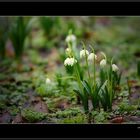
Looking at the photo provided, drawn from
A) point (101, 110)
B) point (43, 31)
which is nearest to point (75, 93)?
point (101, 110)

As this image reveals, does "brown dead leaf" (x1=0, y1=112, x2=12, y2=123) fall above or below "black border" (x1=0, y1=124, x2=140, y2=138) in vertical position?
above

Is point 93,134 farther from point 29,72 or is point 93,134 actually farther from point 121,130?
point 29,72

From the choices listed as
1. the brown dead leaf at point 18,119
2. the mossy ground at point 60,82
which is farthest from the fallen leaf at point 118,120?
the brown dead leaf at point 18,119

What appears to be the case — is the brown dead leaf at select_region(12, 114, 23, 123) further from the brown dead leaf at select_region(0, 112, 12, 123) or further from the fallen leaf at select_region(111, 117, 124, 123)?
the fallen leaf at select_region(111, 117, 124, 123)

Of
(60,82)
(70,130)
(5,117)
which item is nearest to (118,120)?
(70,130)
